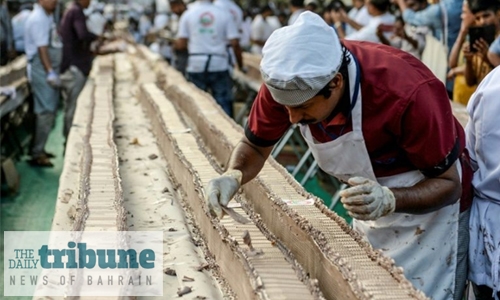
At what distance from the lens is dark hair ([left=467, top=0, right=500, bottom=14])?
5160 mm

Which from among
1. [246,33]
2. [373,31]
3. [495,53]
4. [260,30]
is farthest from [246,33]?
[495,53]

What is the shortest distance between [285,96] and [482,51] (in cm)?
288

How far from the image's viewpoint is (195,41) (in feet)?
28.1

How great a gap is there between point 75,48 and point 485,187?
6490mm

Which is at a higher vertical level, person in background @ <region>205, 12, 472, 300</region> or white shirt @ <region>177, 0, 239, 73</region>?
person in background @ <region>205, 12, 472, 300</region>

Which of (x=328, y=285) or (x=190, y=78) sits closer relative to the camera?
(x=328, y=285)

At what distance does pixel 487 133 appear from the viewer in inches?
105

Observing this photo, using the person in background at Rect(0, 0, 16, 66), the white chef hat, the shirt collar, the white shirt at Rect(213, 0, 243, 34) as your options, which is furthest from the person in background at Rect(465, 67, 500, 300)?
the person in background at Rect(0, 0, 16, 66)

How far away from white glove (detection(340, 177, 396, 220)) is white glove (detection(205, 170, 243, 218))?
0.53 metres

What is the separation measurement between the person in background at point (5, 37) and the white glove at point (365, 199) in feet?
29.4

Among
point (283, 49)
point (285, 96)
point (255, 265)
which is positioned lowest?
point (255, 265)

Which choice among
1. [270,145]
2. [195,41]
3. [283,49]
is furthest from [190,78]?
[283,49]

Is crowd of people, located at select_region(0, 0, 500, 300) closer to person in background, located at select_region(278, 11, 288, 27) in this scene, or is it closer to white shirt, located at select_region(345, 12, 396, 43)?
white shirt, located at select_region(345, 12, 396, 43)

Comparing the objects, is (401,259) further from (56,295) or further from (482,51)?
(482,51)
